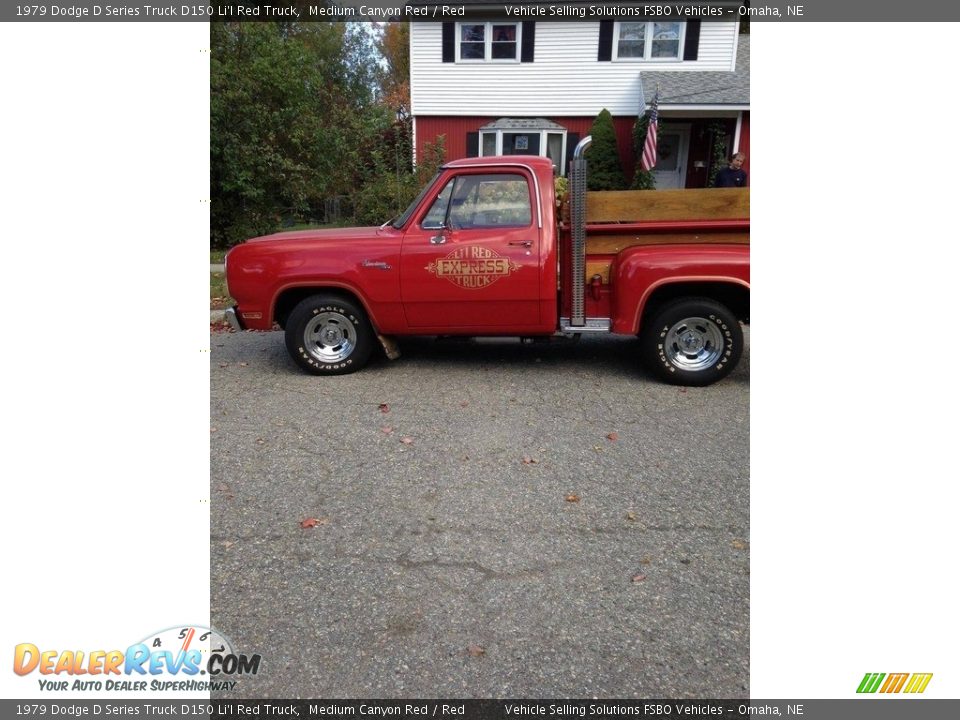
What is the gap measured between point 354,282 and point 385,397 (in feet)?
3.62

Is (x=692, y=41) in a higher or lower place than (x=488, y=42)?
higher

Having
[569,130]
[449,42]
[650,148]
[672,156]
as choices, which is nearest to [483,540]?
[650,148]

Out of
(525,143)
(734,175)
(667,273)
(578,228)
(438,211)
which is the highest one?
(525,143)

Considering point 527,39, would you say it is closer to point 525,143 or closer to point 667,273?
point 525,143

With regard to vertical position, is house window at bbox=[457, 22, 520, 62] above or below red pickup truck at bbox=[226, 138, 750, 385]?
above

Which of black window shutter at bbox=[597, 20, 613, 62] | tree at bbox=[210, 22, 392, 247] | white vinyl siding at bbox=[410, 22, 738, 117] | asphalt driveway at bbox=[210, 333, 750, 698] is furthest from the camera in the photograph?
white vinyl siding at bbox=[410, 22, 738, 117]

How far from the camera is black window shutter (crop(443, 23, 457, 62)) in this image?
58.6ft

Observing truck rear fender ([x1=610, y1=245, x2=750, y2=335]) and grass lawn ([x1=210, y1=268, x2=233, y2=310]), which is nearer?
truck rear fender ([x1=610, y1=245, x2=750, y2=335])

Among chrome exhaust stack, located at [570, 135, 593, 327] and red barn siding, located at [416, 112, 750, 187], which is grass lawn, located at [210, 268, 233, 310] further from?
red barn siding, located at [416, 112, 750, 187]

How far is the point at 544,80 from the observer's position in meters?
18.6

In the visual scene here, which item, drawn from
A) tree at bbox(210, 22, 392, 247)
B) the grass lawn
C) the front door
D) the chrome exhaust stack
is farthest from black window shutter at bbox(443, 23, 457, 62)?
the chrome exhaust stack

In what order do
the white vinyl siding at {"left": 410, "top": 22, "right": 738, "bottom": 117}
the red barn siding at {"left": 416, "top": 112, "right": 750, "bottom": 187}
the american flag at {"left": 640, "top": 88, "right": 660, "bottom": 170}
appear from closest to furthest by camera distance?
the american flag at {"left": 640, "top": 88, "right": 660, "bottom": 170} < the white vinyl siding at {"left": 410, "top": 22, "right": 738, "bottom": 117} < the red barn siding at {"left": 416, "top": 112, "right": 750, "bottom": 187}

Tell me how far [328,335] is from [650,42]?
1633 cm

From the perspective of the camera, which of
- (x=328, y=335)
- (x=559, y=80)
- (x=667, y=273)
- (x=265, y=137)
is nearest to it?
(x=667, y=273)
